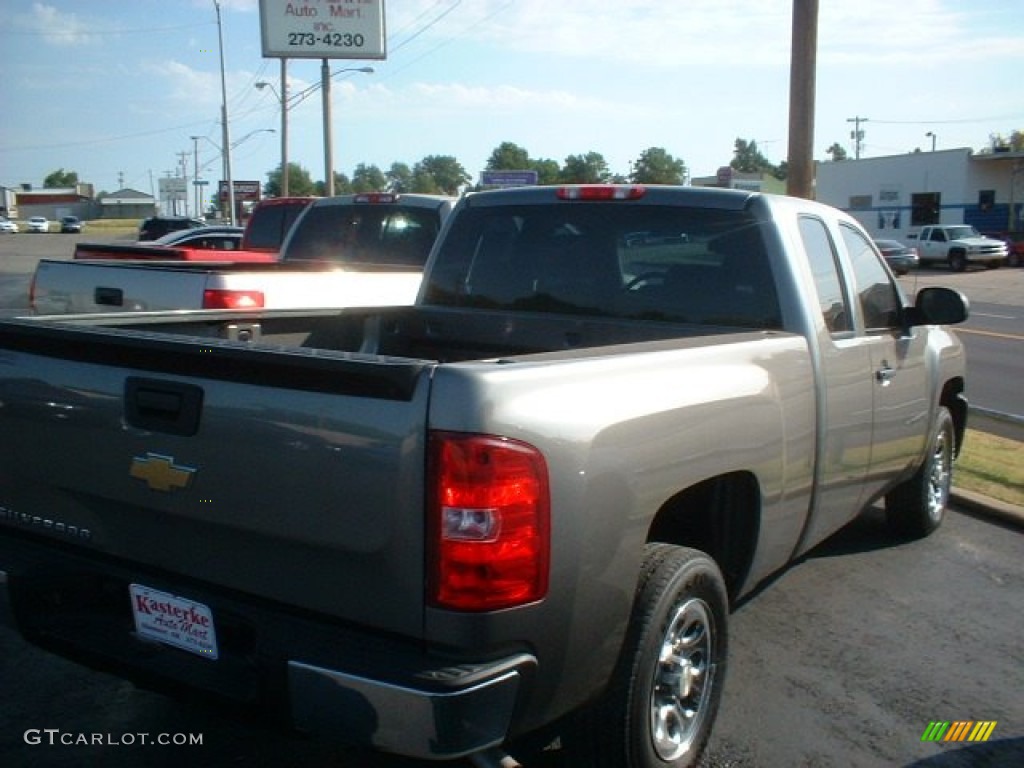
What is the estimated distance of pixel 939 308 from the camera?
5012 mm

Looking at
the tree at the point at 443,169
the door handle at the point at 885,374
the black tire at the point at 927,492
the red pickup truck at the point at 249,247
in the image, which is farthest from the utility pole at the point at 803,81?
the tree at the point at 443,169

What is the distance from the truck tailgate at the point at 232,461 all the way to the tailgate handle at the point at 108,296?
4049 mm

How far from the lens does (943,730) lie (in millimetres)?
3727

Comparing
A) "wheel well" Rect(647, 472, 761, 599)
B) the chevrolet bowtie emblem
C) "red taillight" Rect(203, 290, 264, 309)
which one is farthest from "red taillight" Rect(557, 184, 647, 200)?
"red taillight" Rect(203, 290, 264, 309)

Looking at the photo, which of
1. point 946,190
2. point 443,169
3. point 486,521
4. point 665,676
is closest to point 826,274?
point 665,676

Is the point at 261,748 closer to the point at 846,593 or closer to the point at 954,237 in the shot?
the point at 846,593

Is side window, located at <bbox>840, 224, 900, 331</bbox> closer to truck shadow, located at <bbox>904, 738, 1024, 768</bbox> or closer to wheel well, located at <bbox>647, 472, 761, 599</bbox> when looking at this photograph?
wheel well, located at <bbox>647, 472, 761, 599</bbox>

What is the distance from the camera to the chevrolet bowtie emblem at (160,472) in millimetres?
2764

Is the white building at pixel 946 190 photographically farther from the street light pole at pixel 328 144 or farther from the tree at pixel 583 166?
the street light pole at pixel 328 144

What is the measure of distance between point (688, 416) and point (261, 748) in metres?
1.85

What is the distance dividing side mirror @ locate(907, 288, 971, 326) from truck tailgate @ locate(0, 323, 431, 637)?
3.41m

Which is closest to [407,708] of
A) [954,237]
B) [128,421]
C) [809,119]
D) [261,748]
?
[128,421]

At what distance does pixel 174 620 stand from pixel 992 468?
21.4 feet

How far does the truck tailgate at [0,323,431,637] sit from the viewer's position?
247 centimetres
